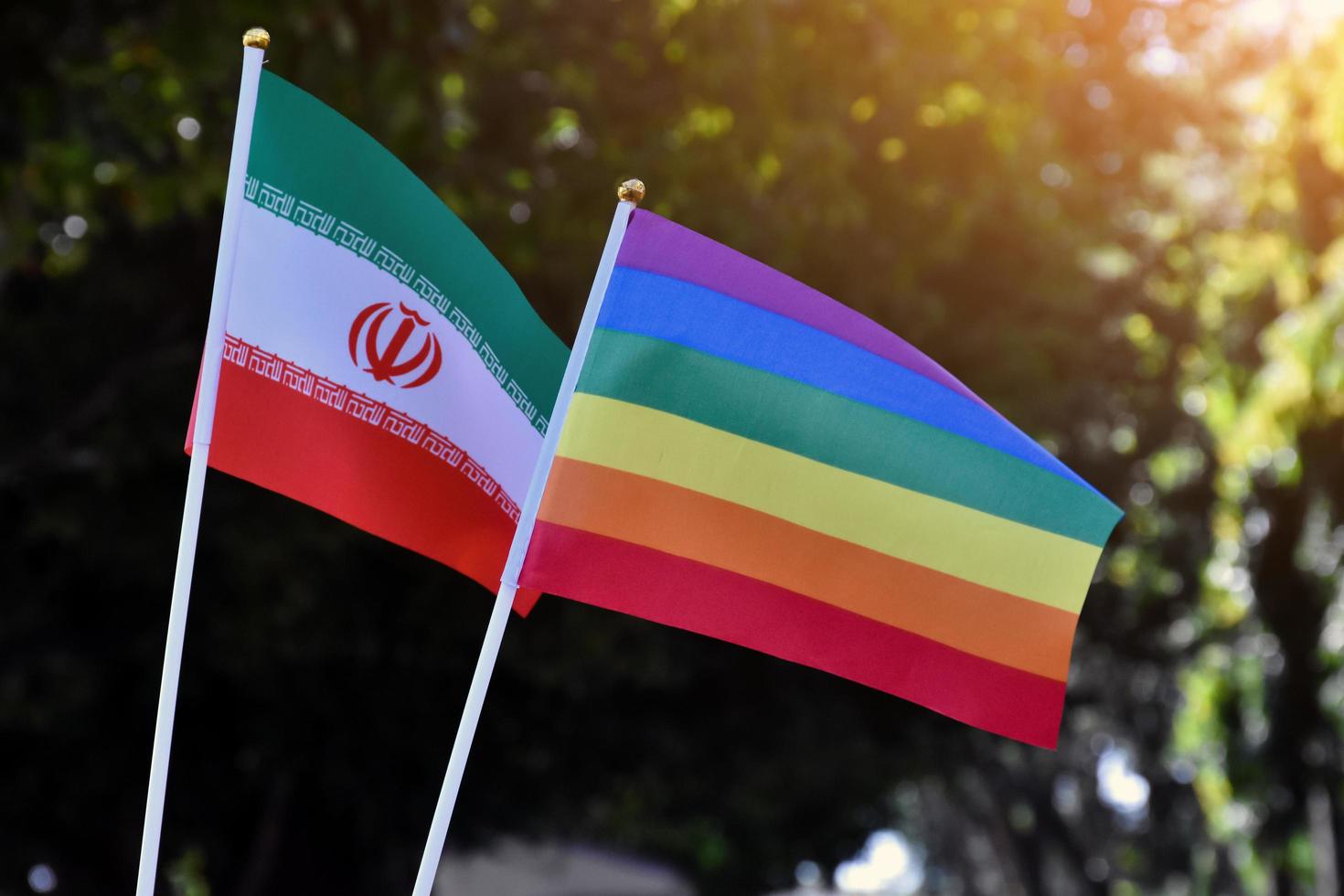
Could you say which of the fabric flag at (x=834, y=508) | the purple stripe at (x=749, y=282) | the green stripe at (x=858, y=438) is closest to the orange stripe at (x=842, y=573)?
the fabric flag at (x=834, y=508)

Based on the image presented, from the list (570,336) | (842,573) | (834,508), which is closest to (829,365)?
(834,508)

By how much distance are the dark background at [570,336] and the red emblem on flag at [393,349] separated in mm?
3627

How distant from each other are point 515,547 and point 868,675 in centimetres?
89

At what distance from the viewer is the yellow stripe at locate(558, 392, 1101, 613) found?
3.99 meters

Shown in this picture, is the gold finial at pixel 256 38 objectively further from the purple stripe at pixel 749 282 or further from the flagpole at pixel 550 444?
the purple stripe at pixel 749 282

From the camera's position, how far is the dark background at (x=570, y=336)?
914 cm

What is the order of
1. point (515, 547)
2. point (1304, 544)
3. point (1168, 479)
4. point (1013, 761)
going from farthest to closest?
point (1013, 761), point (1168, 479), point (1304, 544), point (515, 547)

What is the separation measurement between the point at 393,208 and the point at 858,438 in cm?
122

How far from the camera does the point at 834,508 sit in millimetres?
4027

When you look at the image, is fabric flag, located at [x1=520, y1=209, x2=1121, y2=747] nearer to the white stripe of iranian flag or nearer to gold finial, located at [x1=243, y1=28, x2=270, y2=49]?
the white stripe of iranian flag

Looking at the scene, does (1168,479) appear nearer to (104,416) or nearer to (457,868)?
(457,868)

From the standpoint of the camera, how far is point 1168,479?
19.3 metres

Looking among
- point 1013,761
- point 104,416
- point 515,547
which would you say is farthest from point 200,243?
point 1013,761

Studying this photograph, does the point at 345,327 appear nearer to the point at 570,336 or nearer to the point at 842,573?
the point at 842,573
